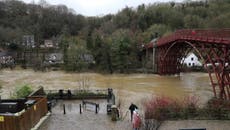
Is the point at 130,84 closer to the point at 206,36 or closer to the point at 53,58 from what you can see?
the point at 206,36

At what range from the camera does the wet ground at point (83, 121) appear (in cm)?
1809

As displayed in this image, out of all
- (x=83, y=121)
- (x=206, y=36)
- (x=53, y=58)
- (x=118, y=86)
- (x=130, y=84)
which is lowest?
(x=83, y=121)

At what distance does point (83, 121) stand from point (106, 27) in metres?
75.9

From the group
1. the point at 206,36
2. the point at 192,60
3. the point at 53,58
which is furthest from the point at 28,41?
the point at 206,36

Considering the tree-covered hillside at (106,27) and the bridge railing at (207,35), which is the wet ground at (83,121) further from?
the tree-covered hillside at (106,27)

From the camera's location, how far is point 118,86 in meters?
41.2

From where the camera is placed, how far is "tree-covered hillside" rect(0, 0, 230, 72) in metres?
58.2

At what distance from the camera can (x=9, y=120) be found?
15641 mm

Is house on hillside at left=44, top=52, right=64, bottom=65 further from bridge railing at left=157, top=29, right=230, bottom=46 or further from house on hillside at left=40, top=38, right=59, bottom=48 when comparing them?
bridge railing at left=157, top=29, right=230, bottom=46

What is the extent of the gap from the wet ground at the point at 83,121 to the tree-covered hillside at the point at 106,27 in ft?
110

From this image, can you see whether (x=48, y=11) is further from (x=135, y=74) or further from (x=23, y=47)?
(x=135, y=74)

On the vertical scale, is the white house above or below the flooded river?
above

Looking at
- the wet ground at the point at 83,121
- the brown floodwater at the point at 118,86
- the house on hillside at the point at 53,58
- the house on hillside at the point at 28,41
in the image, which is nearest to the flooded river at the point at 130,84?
the brown floodwater at the point at 118,86

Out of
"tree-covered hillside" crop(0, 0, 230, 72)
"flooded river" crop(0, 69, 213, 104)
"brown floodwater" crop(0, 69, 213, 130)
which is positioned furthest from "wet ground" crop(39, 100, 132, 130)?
"tree-covered hillside" crop(0, 0, 230, 72)
